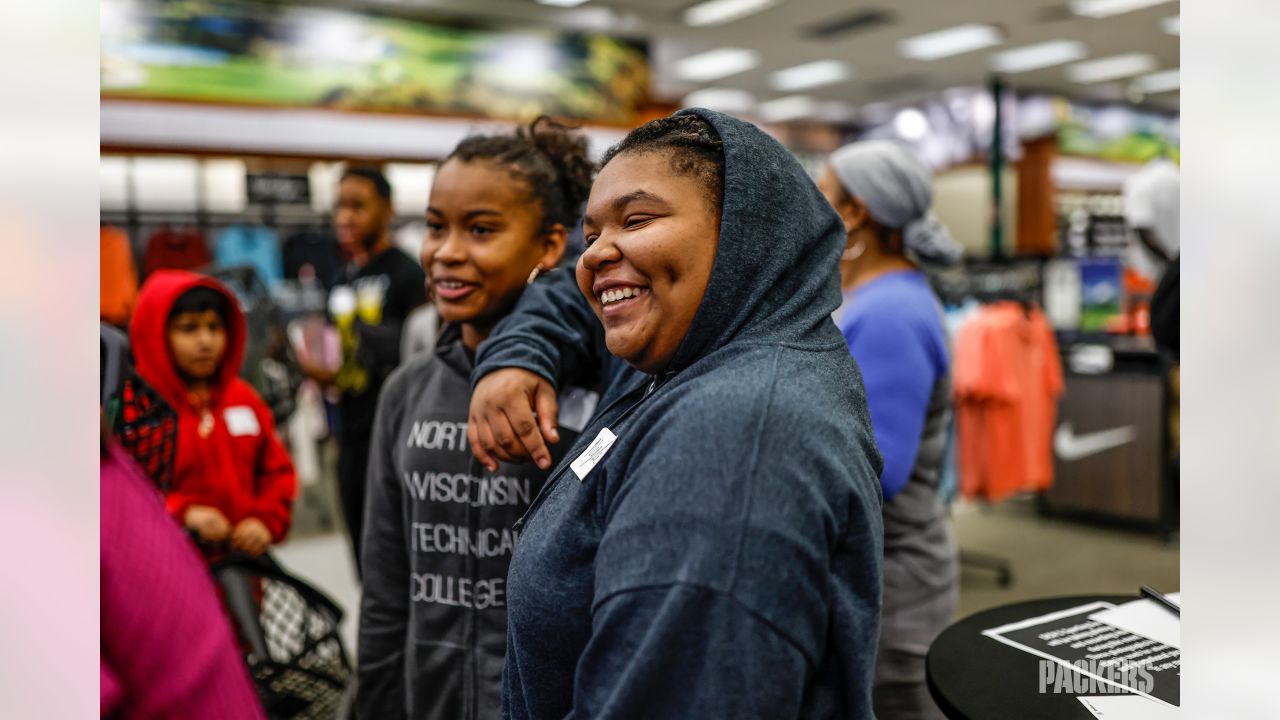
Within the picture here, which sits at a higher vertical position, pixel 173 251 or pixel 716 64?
pixel 716 64

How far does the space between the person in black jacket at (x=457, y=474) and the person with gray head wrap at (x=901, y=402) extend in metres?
0.75

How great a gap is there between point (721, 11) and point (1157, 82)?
6872 mm

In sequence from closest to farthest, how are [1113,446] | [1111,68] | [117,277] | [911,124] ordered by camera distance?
→ [1113,446], [117,277], [1111,68], [911,124]

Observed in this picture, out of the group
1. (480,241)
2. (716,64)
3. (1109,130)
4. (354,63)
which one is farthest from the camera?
(1109,130)

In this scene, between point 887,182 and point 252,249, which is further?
point 252,249

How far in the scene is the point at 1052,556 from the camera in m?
5.44

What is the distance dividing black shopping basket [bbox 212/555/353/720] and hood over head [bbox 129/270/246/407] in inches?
36.1

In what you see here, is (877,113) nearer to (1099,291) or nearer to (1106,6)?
(1106,6)

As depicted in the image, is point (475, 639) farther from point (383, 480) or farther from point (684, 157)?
point (684, 157)

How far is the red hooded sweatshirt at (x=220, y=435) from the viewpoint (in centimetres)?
252

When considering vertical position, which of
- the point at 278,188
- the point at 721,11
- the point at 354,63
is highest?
the point at 721,11

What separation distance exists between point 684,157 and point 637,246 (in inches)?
4.2

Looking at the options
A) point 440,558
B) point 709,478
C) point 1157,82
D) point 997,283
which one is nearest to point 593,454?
point 709,478
